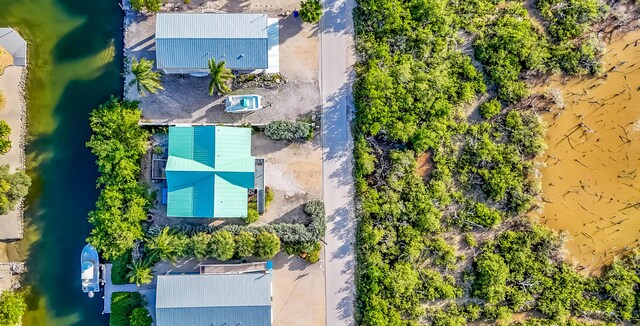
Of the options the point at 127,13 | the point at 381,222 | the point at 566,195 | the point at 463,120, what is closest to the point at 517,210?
the point at 566,195

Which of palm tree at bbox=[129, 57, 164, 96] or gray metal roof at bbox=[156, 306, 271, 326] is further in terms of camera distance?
gray metal roof at bbox=[156, 306, 271, 326]

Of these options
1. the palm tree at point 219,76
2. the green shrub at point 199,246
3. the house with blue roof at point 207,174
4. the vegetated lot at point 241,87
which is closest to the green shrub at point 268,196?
the house with blue roof at point 207,174

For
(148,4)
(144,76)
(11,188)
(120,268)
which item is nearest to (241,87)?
(144,76)

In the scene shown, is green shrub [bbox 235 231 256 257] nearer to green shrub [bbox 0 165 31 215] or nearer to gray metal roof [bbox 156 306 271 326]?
gray metal roof [bbox 156 306 271 326]

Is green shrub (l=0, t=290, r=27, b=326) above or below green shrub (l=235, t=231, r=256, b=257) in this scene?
below

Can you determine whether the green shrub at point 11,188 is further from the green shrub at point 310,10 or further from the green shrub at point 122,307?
the green shrub at point 310,10

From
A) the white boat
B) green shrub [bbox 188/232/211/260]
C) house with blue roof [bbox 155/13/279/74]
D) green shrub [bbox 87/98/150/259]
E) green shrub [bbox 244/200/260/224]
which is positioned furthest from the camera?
the white boat

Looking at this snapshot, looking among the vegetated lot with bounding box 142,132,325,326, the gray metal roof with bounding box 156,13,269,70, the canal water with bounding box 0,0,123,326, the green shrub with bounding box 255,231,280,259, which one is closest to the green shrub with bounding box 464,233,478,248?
the vegetated lot with bounding box 142,132,325,326
